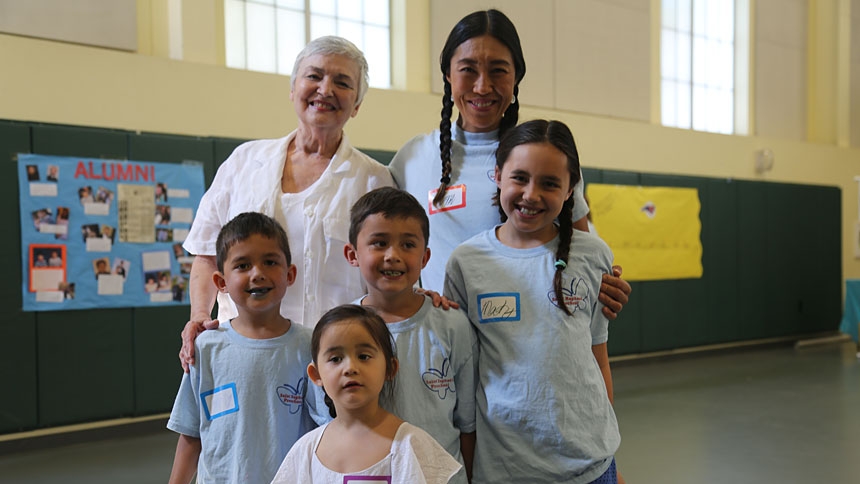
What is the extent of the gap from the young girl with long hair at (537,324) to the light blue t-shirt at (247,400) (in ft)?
1.62

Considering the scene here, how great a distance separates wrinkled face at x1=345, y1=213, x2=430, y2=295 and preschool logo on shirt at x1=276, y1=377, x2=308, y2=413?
323 mm

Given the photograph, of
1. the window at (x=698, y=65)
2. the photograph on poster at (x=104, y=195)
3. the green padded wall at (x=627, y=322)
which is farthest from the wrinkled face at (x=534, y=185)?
the window at (x=698, y=65)

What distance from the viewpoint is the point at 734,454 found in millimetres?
4887

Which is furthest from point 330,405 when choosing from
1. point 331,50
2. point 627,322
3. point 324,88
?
point 627,322

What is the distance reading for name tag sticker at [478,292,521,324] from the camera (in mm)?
1877

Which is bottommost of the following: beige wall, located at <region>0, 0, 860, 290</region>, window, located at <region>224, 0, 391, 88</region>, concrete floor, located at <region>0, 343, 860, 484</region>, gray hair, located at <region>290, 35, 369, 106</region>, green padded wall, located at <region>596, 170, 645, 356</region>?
concrete floor, located at <region>0, 343, 860, 484</region>

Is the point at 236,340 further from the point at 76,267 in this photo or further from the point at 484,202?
the point at 76,267

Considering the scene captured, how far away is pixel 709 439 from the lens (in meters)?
5.28

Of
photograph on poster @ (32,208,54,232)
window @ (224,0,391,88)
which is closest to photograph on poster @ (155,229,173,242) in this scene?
photograph on poster @ (32,208,54,232)

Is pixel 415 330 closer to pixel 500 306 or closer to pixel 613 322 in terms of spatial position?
pixel 500 306

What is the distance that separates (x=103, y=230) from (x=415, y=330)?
4.18 metres

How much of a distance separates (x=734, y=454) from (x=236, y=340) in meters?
4.09

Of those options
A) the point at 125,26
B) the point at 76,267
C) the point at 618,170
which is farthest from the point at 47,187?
the point at 618,170

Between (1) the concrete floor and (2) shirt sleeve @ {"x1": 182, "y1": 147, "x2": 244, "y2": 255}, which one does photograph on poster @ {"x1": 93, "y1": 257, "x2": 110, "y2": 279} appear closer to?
(1) the concrete floor
